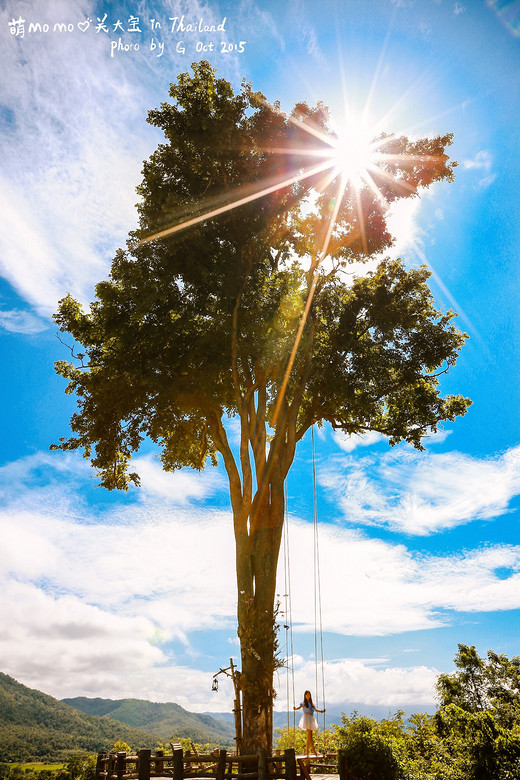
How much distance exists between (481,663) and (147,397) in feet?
111

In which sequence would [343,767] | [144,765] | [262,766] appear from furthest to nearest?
[144,765] → [343,767] → [262,766]

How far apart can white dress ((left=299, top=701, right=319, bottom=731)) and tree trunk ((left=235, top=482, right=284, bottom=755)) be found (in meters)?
2.75

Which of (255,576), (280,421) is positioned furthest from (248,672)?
(280,421)

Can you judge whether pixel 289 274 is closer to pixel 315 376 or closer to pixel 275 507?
pixel 315 376

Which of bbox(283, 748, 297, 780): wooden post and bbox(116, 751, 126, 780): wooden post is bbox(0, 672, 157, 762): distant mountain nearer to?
bbox(116, 751, 126, 780): wooden post

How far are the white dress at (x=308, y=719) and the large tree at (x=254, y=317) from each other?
→ 308 centimetres

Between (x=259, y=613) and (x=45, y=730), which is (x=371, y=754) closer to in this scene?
(x=259, y=613)

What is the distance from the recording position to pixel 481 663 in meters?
36.3

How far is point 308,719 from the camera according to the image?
1469 cm

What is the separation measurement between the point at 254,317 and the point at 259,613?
299 inches

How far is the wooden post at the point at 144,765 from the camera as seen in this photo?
11258 millimetres

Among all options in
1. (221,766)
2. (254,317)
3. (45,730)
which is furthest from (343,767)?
(45,730)

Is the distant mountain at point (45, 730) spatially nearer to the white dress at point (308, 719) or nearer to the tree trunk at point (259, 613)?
the white dress at point (308, 719)

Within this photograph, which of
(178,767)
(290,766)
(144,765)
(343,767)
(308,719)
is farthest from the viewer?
(308,719)
